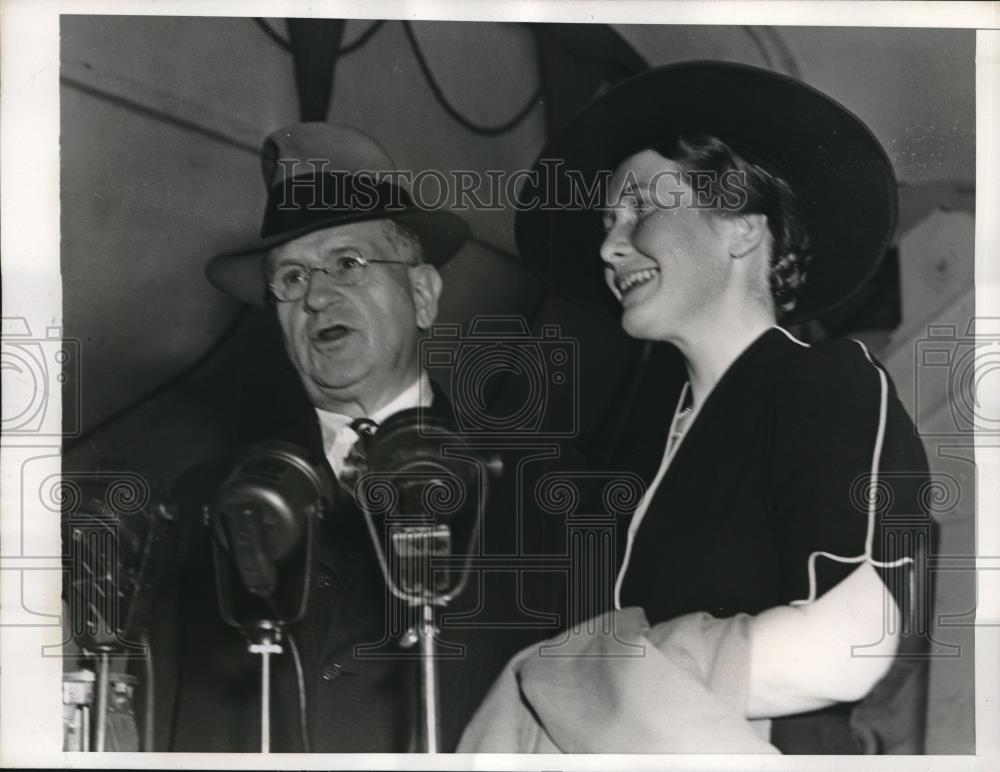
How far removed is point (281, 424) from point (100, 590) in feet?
2.11

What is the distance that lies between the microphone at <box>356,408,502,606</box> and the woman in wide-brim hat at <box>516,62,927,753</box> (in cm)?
42

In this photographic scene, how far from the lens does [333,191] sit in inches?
108

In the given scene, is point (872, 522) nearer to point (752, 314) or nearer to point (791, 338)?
point (791, 338)

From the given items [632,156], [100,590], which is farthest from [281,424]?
[632,156]

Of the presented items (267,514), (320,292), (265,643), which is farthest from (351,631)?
(320,292)

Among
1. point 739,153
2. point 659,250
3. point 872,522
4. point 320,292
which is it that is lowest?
point 872,522

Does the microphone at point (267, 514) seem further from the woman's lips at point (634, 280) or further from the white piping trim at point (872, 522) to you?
the white piping trim at point (872, 522)

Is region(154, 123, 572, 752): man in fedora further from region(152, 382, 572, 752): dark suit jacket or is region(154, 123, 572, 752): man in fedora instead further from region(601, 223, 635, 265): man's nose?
region(601, 223, 635, 265): man's nose

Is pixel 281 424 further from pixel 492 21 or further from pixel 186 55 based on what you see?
pixel 492 21

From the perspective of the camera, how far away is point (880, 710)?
2.74 meters

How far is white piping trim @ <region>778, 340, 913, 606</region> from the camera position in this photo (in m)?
2.66

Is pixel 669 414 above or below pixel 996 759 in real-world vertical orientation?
above

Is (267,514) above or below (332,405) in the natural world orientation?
below

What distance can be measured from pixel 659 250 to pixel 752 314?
295 mm
